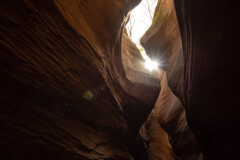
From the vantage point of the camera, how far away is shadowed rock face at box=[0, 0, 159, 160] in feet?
7.72

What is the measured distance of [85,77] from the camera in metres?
3.53

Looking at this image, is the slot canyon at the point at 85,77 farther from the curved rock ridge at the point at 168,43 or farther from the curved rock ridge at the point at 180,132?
the curved rock ridge at the point at 180,132

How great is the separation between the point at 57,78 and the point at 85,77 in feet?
2.41

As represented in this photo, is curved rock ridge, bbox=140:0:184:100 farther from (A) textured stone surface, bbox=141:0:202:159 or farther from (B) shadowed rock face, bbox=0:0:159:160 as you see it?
(B) shadowed rock face, bbox=0:0:159:160

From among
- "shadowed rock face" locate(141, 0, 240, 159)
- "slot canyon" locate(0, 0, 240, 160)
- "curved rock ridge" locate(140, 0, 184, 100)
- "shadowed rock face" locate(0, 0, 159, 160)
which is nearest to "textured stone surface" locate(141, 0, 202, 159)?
"curved rock ridge" locate(140, 0, 184, 100)

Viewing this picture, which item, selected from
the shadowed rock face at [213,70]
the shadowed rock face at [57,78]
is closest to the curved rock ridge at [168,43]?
the shadowed rock face at [213,70]

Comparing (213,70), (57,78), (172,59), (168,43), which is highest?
(168,43)

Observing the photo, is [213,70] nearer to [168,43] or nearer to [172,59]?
[172,59]

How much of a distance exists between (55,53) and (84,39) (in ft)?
2.53

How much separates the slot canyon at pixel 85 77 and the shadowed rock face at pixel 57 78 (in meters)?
0.02

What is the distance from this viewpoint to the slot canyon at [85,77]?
2430 millimetres

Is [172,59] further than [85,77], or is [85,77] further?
[172,59]

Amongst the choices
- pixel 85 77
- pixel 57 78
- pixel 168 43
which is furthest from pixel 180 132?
pixel 57 78

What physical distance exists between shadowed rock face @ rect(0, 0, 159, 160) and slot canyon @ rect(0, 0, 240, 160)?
0.02 meters
